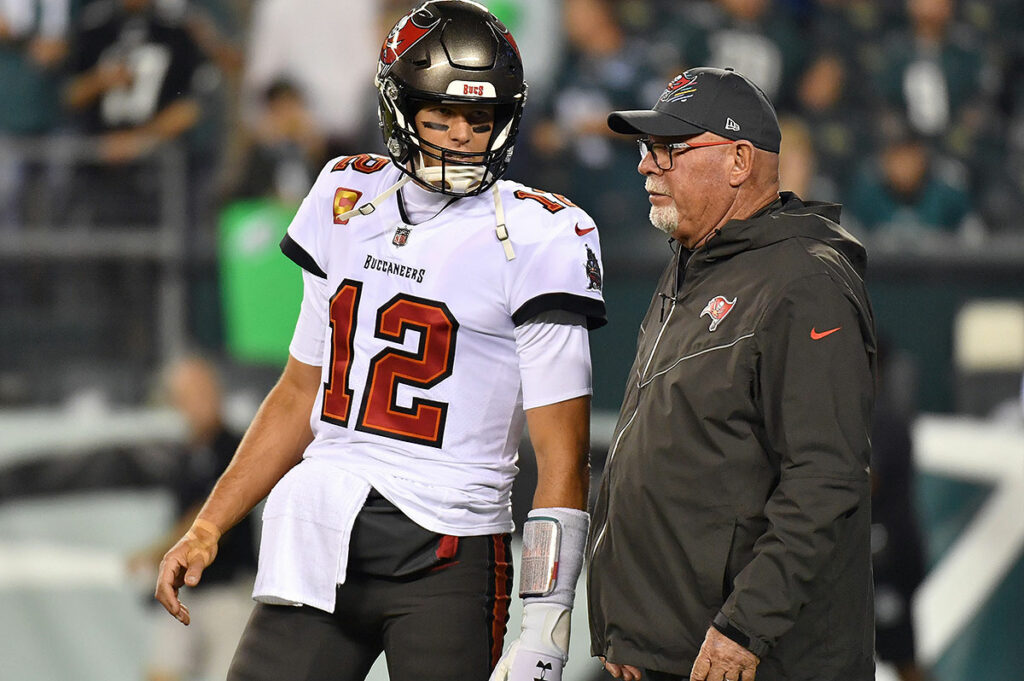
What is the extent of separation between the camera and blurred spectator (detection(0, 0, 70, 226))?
6047mm

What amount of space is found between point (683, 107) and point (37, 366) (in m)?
4.09

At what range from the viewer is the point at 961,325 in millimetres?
5727

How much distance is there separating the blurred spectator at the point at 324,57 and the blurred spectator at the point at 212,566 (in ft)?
4.04

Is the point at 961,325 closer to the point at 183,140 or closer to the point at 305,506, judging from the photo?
the point at 183,140

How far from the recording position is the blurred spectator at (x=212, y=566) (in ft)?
18.1

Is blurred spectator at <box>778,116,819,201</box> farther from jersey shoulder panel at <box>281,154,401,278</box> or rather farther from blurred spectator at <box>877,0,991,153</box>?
jersey shoulder panel at <box>281,154,401,278</box>

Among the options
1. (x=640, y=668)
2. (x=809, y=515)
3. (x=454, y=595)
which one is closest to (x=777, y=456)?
(x=809, y=515)

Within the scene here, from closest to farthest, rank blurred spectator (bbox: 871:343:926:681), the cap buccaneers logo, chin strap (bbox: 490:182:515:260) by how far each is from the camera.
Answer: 1. chin strap (bbox: 490:182:515:260)
2. the cap buccaneers logo
3. blurred spectator (bbox: 871:343:926:681)

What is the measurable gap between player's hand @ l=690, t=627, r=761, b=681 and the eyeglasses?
0.83m

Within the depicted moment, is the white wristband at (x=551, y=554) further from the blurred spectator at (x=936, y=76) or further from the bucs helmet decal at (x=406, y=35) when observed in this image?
the blurred spectator at (x=936, y=76)

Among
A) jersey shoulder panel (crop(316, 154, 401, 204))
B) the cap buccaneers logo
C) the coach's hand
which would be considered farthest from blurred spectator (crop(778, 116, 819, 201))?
the coach's hand

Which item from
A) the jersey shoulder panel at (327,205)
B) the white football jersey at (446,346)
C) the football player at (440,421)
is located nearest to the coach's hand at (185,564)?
the football player at (440,421)

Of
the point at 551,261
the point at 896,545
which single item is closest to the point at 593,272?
the point at 551,261

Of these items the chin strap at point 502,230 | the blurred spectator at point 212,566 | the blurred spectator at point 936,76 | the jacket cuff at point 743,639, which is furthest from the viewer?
the blurred spectator at point 936,76
